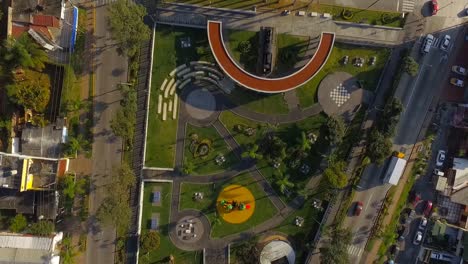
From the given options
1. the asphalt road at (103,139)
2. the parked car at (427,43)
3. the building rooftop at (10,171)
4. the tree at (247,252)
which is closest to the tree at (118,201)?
the asphalt road at (103,139)

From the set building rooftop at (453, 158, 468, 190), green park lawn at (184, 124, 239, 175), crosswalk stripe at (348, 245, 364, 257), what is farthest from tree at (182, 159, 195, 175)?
building rooftop at (453, 158, 468, 190)

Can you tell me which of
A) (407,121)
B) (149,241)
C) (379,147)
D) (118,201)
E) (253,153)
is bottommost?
(149,241)

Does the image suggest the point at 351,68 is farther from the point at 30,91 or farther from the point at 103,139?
the point at 30,91

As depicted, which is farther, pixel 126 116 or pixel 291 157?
pixel 291 157

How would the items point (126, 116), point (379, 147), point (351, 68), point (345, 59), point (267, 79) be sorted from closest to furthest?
point (379, 147)
point (126, 116)
point (267, 79)
point (345, 59)
point (351, 68)

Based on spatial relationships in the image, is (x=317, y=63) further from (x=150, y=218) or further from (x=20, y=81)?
(x=20, y=81)

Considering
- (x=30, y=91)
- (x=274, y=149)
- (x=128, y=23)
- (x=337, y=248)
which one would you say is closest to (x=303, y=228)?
(x=337, y=248)

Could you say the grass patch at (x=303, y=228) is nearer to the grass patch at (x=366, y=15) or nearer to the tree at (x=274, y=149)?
the tree at (x=274, y=149)

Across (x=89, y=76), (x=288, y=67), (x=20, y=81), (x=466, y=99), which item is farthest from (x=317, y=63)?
(x=20, y=81)
